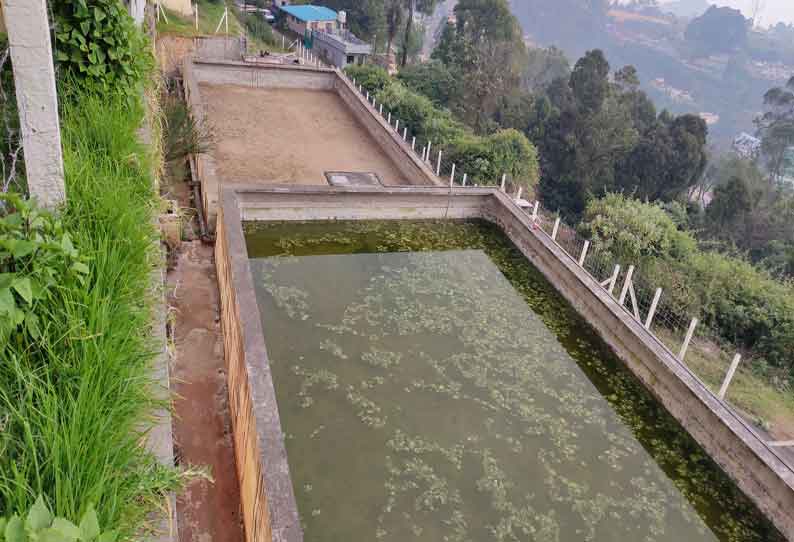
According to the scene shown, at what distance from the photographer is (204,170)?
6.31 meters

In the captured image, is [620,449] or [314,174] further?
[314,174]

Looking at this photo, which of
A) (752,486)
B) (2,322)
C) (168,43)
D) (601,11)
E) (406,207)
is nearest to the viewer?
(2,322)

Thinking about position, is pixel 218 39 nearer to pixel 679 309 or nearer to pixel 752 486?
pixel 679 309

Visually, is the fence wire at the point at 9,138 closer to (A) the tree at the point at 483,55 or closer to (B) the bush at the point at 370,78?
(B) the bush at the point at 370,78

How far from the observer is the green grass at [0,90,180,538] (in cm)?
162

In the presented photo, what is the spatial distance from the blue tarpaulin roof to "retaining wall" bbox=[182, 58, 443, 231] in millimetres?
15746

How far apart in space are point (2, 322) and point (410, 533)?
2.49m

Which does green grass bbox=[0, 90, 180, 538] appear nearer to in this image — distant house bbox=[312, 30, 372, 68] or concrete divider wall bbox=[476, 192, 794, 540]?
concrete divider wall bbox=[476, 192, 794, 540]

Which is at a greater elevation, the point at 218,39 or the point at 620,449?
the point at 218,39

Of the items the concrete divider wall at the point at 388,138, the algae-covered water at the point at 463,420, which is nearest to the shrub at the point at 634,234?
the concrete divider wall at the point at 388,138

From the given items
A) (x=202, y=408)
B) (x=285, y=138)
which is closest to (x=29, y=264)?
(x=202, y=408)

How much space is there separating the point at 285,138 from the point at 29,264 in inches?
305

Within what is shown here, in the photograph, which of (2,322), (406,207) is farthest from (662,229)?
(2,322)

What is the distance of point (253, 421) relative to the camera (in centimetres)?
301
